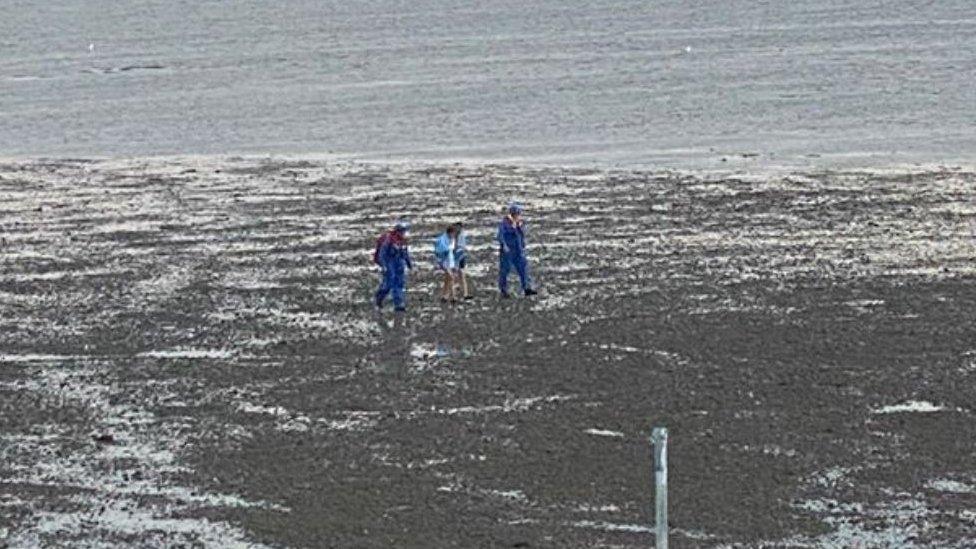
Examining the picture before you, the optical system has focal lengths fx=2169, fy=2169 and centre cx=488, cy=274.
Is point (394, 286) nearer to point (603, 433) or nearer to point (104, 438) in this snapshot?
point (104, 438)

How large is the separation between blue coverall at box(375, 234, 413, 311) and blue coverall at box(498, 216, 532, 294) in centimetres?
140

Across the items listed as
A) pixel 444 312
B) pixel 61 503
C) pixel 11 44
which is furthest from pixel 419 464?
pixel 11 44

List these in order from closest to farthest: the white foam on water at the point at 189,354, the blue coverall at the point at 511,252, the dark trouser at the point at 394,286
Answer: the white foam on water at the point at 189,354 < the dark trouser at the point at 394,286 < the blue coverall at the point at 511,252

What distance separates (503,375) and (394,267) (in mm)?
4392

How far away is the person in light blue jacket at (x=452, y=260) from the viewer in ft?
99.2

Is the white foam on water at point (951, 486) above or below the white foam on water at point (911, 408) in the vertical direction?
below

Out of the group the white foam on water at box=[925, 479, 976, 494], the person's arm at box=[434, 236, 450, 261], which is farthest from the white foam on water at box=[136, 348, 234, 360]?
the white foam on water at box=[925, 479, 976, 494]

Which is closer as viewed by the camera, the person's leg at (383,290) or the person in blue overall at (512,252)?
the person's leg at (383,290)

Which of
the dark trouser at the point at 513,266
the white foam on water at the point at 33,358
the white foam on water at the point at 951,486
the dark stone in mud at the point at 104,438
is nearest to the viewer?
the white foam on water at the point at 951,486

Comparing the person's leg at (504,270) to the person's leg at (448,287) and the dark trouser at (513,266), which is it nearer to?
the dark trouser at (513,266)

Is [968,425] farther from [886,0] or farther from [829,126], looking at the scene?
[886,0]

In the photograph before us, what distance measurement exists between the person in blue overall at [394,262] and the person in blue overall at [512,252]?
55.1 inches

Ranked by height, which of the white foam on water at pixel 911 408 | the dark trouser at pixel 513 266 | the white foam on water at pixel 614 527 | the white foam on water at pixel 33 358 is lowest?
the white foam on water at pixel 911 408

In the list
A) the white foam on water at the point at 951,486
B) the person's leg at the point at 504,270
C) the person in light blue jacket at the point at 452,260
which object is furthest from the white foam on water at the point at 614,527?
the person's leg at the point at 504,270
